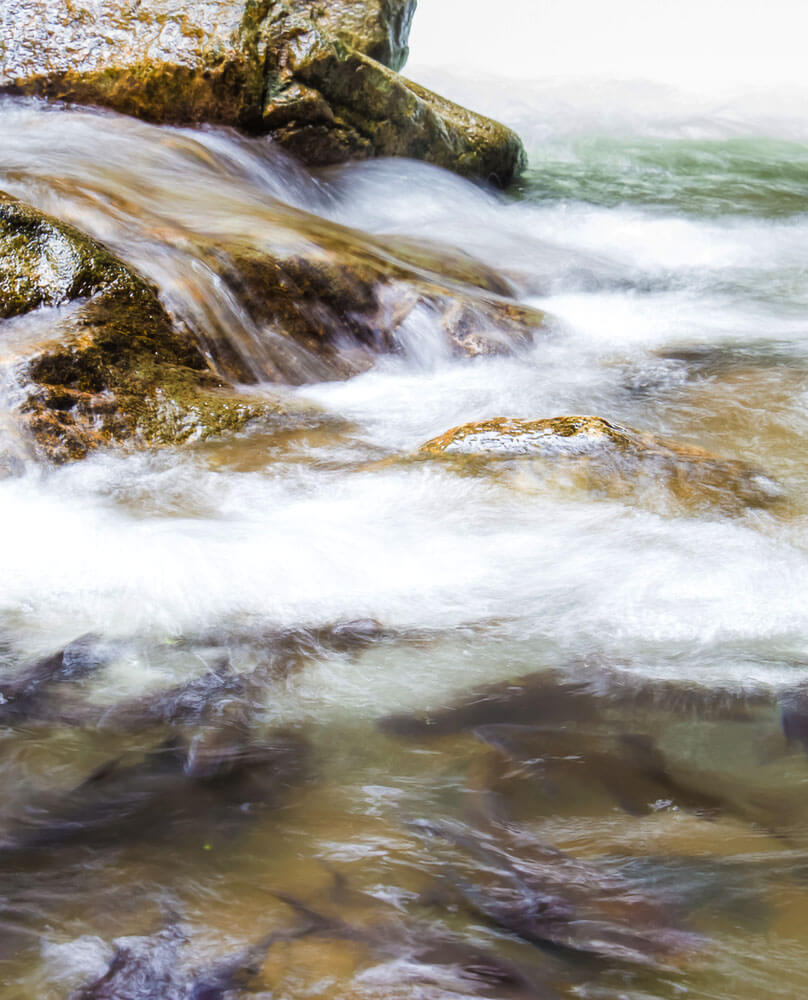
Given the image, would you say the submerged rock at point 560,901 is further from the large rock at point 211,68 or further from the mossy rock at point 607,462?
the large rock at point 211,68

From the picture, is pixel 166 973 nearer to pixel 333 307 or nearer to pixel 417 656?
pixel 417 656

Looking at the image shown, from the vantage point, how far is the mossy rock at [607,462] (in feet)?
11.4

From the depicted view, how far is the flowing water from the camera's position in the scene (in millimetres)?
1752

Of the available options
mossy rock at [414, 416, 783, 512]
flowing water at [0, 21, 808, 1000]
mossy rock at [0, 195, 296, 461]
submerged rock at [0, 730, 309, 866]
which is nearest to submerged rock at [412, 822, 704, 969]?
flowing water at [0, 21, 808, 1000]

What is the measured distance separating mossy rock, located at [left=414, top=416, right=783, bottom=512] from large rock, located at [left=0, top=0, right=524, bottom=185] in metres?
5.72

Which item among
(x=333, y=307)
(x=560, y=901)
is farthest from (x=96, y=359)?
(x=560, y=901)

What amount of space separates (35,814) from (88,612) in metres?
0.89

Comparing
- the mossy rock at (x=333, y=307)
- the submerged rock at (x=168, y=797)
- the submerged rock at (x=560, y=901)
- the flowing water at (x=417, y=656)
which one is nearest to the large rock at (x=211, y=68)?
the flowing water at (x=417, y=656)

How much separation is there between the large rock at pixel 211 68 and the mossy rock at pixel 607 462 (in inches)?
225

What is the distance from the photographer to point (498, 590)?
3016mm

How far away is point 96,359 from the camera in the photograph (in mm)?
4160

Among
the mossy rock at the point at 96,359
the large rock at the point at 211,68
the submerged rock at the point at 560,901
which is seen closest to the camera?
the submerged rock at the point at 560,901

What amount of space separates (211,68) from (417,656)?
6.99 meters

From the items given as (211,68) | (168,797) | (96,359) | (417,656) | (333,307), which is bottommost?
(168,797)
